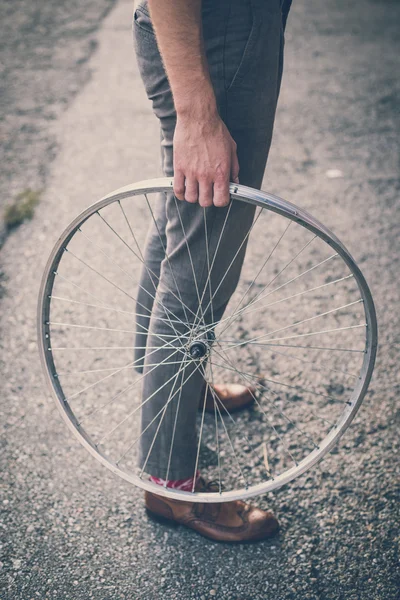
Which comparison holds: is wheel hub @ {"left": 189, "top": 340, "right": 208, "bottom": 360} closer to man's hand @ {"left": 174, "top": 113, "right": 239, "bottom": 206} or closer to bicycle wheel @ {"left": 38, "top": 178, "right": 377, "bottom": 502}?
bicycle wheel @ {"left": 38, "top": 178, "right": 377, "bottom": 502}

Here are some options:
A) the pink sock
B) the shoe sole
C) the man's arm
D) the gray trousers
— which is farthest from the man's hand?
the shoe sole

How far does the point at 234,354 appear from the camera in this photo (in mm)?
2518

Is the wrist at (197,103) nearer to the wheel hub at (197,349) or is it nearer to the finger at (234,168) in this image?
the finger at (234,168)

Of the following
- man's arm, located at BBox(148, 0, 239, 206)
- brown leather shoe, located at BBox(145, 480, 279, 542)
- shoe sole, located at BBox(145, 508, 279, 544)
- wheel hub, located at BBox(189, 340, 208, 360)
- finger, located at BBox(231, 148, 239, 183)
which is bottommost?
shoe sole, located at BBox(145, 508, 279, 544)

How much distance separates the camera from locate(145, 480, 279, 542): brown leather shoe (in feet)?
6.10

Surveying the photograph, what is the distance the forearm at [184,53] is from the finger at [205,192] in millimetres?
161

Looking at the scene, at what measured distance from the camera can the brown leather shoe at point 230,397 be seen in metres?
2.27

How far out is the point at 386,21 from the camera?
5.89 m

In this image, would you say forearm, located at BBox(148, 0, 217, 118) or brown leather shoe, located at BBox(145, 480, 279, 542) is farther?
brown leather shoe, located at BBox(145, 480, 279, 542)

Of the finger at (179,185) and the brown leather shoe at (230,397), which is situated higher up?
the finger at (179,185)

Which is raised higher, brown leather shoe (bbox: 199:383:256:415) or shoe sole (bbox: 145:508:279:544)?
brown leather shoe (bbox: 199:383:256:415)

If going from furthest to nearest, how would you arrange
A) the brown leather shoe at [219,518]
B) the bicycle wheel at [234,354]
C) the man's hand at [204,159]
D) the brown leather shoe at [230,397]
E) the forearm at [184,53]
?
the brown leather shoe at [230,397], the brown leather shoe at [219,518], the bicycle wheel at [234,354], the man's hand at [204,159], the forearm at [184,53]

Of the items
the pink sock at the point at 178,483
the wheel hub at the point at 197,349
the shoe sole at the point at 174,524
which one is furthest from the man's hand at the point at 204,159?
the shoe sole at the point at 174,524

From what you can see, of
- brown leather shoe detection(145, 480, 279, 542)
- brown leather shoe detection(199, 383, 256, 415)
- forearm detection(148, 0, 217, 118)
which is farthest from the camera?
brown leather shoe detection(199, 383, 256, 415)
